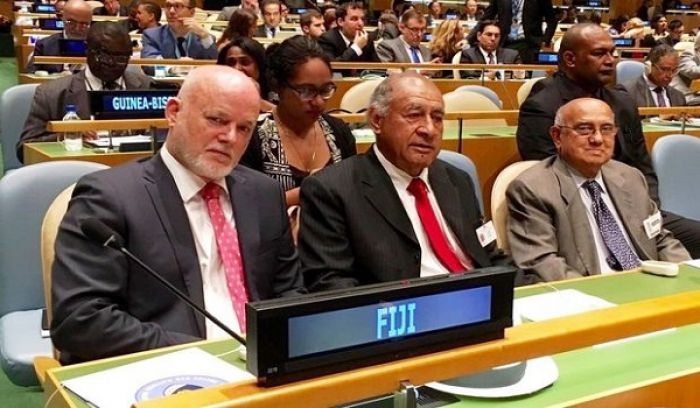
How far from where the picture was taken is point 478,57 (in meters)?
8.26

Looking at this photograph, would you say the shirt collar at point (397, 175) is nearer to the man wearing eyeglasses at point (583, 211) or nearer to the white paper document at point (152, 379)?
the man wearing eyeglasses at point (583, 211)

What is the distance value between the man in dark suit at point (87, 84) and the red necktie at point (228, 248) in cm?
204

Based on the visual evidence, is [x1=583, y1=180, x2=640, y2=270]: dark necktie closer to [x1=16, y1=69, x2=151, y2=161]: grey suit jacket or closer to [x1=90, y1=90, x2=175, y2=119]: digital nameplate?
[x1=90, y1=90, x2=175, y2=119]: digital nameplate

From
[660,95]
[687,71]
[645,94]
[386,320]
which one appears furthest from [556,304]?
[687,71]

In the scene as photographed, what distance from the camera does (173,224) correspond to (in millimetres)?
1962

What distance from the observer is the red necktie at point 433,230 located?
252 cm

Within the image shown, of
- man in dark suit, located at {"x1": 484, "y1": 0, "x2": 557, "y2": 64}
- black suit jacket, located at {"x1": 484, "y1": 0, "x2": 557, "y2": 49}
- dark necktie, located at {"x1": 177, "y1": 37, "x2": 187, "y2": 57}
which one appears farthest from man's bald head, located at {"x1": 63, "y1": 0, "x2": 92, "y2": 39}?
black suit jacket, located at {"x1": 484, "y1": 0, "x2": 557, "y2": 49}

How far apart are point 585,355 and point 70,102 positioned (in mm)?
3214

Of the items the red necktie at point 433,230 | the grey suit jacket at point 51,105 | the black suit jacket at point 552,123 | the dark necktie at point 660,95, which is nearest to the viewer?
the red necktie at point 433,230

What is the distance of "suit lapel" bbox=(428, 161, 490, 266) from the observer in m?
2.57

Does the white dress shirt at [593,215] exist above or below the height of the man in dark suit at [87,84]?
below

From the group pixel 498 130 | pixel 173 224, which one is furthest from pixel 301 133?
pixel 498 130

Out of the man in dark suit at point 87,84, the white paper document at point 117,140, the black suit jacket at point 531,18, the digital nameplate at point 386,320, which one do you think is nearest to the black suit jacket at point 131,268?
the digital nameplate at point 386,320

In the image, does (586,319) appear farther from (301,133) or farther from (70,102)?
(70,102)
